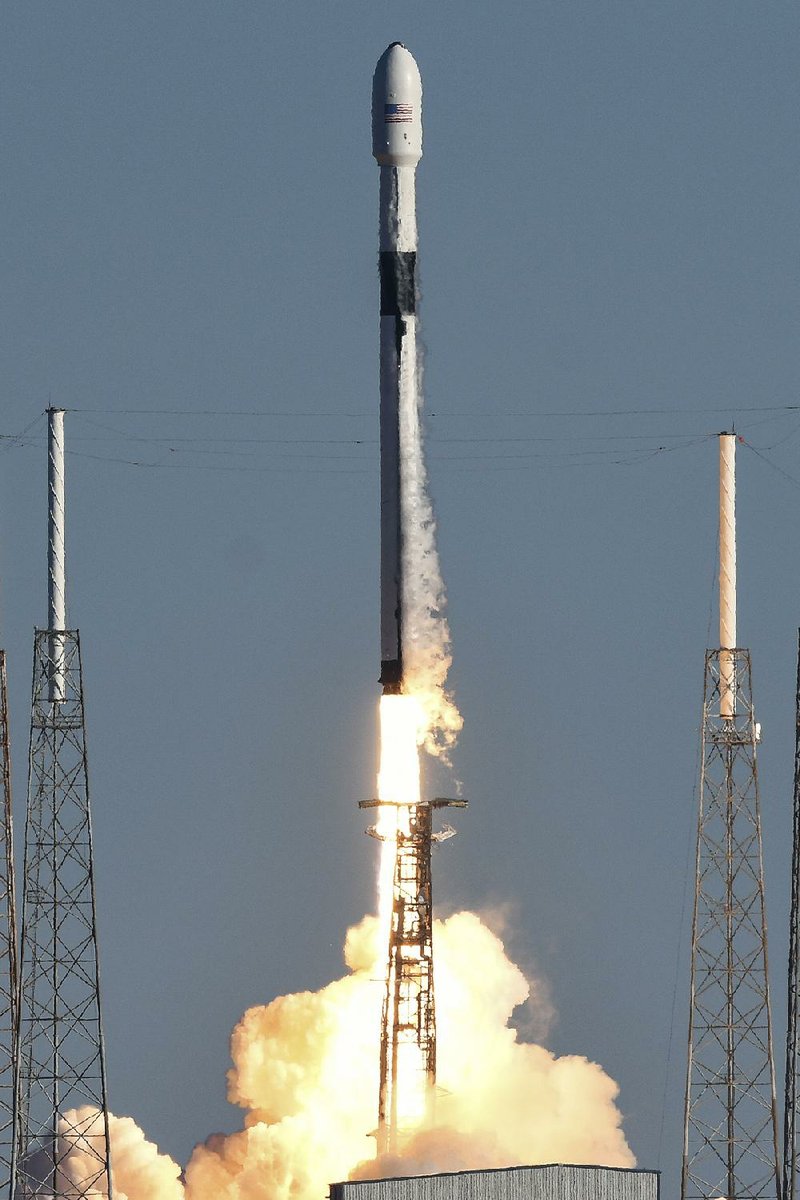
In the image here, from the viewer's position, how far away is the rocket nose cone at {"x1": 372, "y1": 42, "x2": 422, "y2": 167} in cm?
16600

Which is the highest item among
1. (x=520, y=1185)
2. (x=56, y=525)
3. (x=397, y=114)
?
(x=397, y=114)

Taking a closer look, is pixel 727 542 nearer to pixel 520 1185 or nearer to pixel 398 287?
pixel 398 287

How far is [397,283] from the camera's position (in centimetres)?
16488

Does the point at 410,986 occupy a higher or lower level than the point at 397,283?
lower

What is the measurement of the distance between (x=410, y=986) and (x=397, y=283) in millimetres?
22436

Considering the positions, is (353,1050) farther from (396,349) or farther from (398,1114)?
(396,349)

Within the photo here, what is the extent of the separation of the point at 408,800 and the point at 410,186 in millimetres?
19772

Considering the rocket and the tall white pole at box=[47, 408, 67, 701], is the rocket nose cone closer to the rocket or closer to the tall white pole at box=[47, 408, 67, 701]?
the rocket

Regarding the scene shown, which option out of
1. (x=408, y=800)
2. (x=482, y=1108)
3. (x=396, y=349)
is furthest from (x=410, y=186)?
(x=482, y=1108)

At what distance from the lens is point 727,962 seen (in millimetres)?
158375

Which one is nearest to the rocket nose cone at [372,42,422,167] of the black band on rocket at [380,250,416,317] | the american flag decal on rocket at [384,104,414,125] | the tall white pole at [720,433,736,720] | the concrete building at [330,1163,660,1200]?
the american flag decal on rocket at [384,104,414,125]

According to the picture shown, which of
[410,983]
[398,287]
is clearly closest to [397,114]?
[398,287]

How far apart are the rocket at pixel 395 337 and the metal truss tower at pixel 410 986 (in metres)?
4.73

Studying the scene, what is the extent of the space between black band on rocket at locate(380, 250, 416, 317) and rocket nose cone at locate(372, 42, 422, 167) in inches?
127
